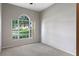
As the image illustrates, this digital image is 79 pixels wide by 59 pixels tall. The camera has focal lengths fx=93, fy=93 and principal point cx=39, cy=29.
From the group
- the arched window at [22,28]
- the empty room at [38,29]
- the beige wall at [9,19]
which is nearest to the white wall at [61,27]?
the empty room at [38,29]

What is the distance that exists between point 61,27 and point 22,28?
8.90 ft

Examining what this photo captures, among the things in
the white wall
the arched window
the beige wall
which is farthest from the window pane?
the white wall

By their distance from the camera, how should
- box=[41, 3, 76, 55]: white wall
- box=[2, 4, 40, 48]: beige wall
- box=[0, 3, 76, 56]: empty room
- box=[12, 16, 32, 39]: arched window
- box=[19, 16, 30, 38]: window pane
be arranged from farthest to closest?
box=[19, 16, 30, 38]: window pane, box=[12, 16, 32, 39]: arched window, box=[2, 4, 40, 48]: beige wall, box=[0, 3, 76, 56]: empty room, box=[41, 3, 76, 55]: white wall

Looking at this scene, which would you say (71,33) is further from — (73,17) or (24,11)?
(24,11)

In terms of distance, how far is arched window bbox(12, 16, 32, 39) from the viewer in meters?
5.84

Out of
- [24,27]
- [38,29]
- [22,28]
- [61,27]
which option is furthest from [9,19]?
[61,27]

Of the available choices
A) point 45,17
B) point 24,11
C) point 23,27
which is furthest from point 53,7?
point 23,27

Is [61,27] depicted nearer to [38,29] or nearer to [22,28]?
[38,29]

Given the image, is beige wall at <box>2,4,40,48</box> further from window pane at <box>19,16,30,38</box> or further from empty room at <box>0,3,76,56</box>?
window pane at <box>19,16,30,38</box>

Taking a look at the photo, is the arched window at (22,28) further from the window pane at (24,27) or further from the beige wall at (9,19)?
the beige wall at (9,19)

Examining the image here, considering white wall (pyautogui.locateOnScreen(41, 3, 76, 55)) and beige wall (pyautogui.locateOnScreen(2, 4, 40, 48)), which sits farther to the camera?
beige wall (pyautogui.locateOnScreen(2, 4, 40, 48))

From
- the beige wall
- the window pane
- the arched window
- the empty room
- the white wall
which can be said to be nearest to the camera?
the white wall

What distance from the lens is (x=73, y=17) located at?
12.7ft

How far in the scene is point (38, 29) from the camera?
7.02 m
